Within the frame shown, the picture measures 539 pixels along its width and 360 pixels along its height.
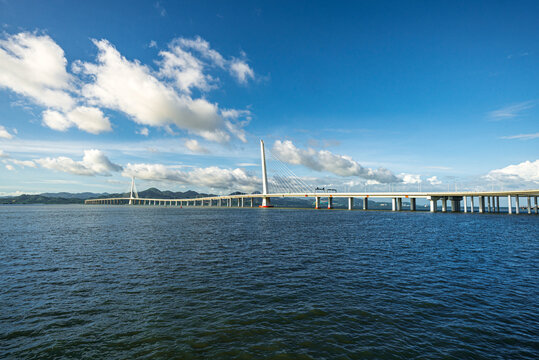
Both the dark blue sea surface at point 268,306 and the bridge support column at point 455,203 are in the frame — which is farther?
the bridge support column at point 455,203

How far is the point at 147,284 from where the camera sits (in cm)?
1609

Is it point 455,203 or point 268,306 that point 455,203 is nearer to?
point 455,203

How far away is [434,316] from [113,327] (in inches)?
560

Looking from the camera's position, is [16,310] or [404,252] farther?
[404,252]

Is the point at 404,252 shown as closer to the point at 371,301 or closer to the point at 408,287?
the point at 408,287

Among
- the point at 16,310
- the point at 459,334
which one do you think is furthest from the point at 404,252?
the point at 16,310

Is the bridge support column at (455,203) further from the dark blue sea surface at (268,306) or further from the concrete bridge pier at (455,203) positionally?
the dark blue sea surface at (268,306)

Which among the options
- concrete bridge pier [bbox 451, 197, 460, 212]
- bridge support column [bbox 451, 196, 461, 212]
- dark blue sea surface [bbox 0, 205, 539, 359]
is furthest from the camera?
concrete bridge pier [bbox 451, 197, 460, 212]

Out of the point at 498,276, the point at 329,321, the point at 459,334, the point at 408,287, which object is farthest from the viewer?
the point at 498,276

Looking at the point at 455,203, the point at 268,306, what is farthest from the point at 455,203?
the point at 268,306

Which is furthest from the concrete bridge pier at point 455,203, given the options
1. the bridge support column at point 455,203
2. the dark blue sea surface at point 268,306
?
the dark blue sea surface at point 268,306

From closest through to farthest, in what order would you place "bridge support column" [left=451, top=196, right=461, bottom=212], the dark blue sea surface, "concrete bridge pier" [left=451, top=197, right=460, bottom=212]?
the dark blue sea surface < "bridge support column" [left=451, top=196, right=461, bottom=212] < "concrete bridge pier" [left=451, top=197, right=460, bottom=212]

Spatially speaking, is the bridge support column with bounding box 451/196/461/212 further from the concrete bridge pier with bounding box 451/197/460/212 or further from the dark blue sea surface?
the dark blue sea surface

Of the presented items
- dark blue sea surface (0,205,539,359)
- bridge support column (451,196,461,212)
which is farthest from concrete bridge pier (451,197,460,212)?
dark blue sea surface (0,205,539,359)
